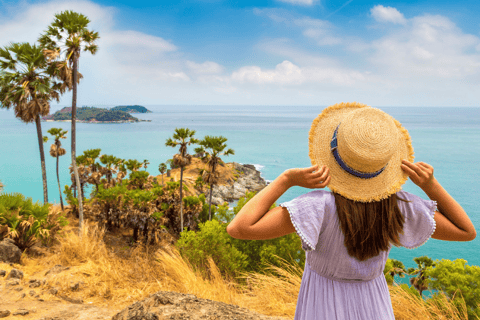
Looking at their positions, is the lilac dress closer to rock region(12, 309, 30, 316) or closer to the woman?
the woman

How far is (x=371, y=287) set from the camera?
155 centimetres

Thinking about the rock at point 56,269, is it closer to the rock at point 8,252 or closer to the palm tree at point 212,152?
the rock at point 8,252

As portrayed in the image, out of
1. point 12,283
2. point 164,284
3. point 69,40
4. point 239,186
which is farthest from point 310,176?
point 239,186

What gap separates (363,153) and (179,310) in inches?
110

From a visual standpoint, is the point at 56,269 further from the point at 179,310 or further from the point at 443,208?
the point at 443,208

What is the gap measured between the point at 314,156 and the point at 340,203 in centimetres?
27

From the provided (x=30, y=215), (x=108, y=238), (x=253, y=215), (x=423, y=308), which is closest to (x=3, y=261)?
(x=30, y=215)

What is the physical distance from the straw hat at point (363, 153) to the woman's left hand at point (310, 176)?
5 cm

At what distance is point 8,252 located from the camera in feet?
19.9

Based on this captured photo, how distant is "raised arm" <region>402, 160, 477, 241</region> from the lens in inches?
56.9

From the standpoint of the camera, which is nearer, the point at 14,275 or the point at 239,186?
the point at 14,275

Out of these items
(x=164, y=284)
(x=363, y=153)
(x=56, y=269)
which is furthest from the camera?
(x=56, y=269)

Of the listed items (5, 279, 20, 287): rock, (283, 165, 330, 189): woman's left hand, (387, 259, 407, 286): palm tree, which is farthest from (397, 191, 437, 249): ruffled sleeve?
(387, 259, 407, 286): palm tree

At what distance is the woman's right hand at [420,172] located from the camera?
143 cm
